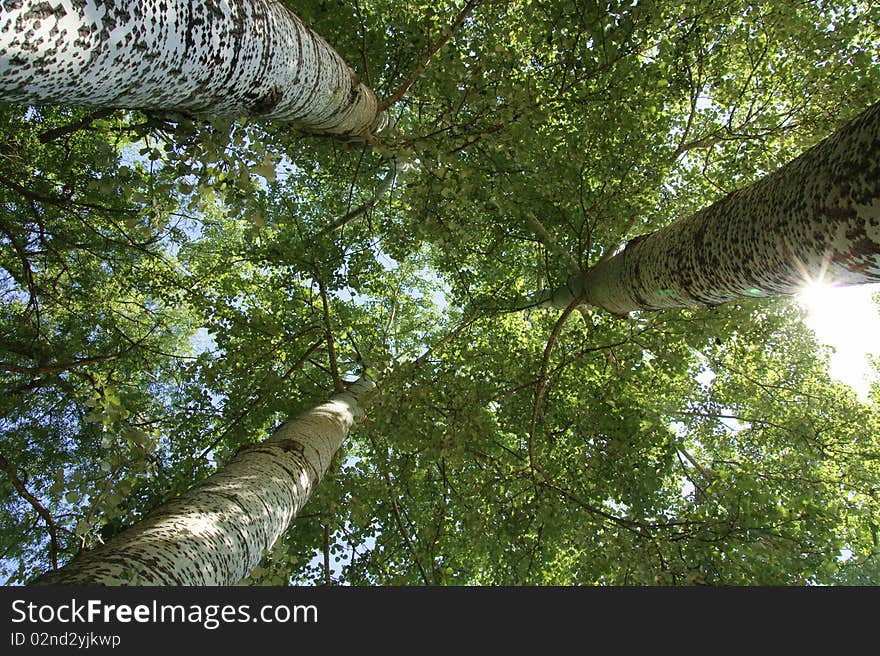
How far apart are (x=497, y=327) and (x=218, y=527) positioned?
221 inches

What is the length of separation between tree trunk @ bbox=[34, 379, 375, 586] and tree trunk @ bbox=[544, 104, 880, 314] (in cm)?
260

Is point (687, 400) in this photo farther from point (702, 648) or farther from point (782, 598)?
point (702, 648)

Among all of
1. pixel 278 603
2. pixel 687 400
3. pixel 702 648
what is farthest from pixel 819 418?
pixel 278 603

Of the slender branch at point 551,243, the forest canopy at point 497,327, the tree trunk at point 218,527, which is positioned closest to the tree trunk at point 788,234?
the forest canopy at point 497,327

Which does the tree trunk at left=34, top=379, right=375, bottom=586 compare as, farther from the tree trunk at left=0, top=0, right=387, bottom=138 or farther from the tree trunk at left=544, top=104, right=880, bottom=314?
the tree trunk at left=544, top=104, right=880, bottom=314

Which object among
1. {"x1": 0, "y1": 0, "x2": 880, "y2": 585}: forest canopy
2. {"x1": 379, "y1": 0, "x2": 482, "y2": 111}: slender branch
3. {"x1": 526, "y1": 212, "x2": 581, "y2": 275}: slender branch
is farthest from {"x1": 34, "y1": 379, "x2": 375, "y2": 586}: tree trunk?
{"x1": 526, "y1": 212, "x2": 581, "y2": 275}: slender branch

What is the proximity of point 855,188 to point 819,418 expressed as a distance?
20.7 feet

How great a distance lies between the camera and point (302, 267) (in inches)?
215

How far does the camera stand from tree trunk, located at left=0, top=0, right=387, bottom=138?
1.11m

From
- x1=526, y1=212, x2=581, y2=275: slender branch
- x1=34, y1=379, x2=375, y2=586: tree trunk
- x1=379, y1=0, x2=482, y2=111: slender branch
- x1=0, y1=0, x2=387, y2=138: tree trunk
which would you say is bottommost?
x1=34, y1=379, x2=375, y2=586: tree trunk

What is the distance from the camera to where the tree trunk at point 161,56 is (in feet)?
3.65

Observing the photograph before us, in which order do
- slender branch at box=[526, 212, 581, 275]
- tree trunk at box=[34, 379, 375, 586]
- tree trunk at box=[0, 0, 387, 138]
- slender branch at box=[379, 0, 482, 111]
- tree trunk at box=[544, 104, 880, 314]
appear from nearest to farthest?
tree trunk at box=[0, 0, 387, 138] → tree trunk at box=[544, 104, 880, 314] → tree trunk at box=[34, 379, 375, 586] → slender branch at box=[379, 0, 482, 111] → slender branch at box=[526, 212, 581, 275]

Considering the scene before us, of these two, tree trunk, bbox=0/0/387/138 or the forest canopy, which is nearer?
tree trunk, bbox=0/0/387/138

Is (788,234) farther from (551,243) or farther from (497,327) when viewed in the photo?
(497,327)
